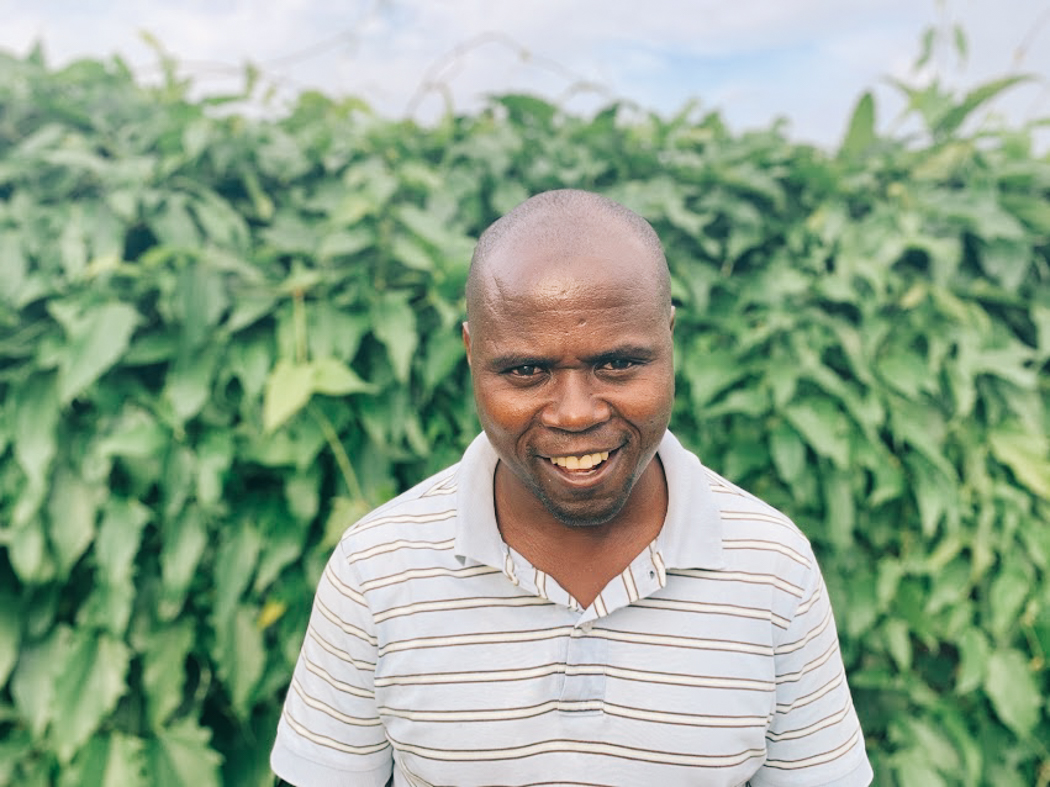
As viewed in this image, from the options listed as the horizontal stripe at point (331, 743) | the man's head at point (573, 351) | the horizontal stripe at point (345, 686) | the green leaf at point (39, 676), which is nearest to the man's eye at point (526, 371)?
the man's head at point (573, 351)

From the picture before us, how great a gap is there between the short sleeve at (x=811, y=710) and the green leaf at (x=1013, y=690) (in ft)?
4.43

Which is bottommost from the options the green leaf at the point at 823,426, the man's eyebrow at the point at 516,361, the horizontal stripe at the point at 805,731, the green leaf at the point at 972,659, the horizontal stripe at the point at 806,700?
the green leaf at the point at 972,659

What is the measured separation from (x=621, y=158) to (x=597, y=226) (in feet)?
5.15

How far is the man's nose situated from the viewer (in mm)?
1292

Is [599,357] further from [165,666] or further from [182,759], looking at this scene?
[182,759]

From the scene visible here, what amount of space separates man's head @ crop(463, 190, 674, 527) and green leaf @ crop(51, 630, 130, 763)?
1.50 m

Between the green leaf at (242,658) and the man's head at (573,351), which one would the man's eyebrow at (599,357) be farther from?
the green leaf at (242,658)

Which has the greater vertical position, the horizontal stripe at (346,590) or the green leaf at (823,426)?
the horizontal stripe at (346,590)

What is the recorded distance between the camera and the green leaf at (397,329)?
2309 mm

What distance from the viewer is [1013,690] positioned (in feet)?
8.77

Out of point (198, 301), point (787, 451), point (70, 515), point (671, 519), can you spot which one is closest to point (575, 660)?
point (671, 519)

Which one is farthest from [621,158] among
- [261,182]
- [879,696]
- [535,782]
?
[535,782]

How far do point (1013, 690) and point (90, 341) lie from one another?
8.71 feet

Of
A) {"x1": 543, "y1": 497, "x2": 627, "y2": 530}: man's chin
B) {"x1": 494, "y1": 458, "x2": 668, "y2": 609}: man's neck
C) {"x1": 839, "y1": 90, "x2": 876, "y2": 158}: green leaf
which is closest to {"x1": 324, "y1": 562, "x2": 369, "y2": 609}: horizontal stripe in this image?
{"x1": 494, "y1": 458, "x2": 668, "y2": 609}: man's neck
